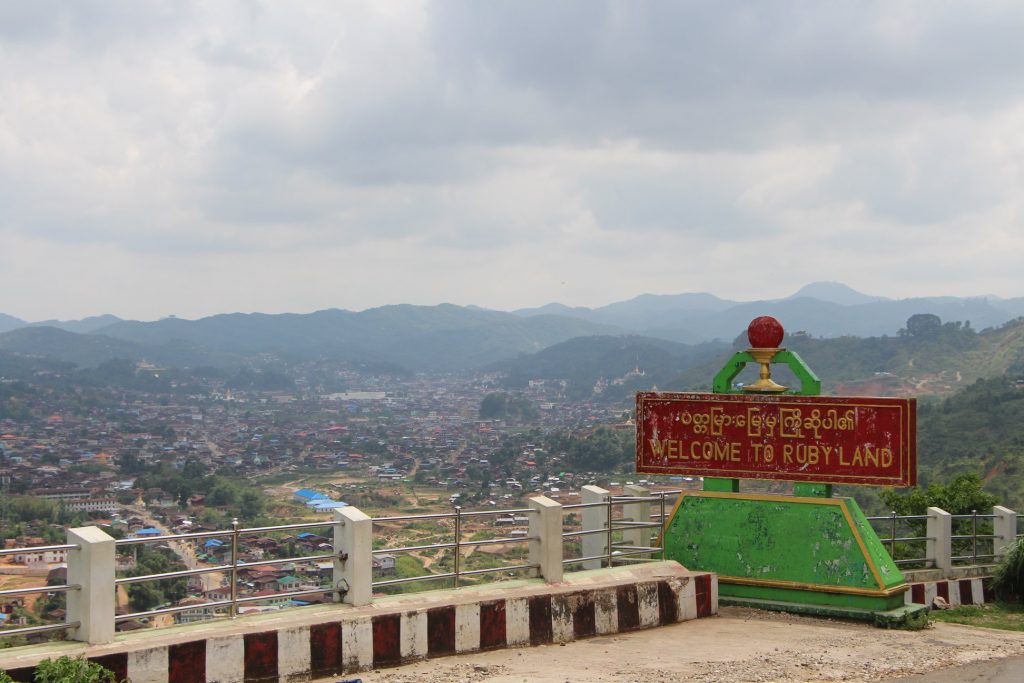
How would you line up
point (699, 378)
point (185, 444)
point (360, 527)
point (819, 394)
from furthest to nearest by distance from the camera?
point (699, 378)
point (185, 444)
point (819, 394)
point (360, 527)

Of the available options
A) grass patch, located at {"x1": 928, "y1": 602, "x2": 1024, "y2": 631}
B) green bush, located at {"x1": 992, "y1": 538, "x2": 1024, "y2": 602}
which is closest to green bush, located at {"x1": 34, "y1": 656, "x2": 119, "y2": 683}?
grass patch, located at {"x1": 928, "y1": 602, "x2": 1024, "y2": 631}

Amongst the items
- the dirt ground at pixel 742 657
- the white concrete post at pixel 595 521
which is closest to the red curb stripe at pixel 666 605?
the dirt ground at pixel 742 657

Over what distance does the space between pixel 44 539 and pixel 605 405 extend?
429ft

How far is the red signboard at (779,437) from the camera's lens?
10648 millimetres

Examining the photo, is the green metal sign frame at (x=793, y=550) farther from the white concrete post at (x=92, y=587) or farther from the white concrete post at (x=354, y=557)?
the white concrete post at (x=92, y=587)

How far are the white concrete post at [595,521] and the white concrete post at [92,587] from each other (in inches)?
201

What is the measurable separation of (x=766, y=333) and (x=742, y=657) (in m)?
4.18

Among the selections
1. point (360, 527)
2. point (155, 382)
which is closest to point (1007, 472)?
point (360, 527)

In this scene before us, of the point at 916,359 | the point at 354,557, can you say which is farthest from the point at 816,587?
the point at 916,359

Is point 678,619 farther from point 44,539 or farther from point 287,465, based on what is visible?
point 287,465

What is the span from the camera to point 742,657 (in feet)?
28.1

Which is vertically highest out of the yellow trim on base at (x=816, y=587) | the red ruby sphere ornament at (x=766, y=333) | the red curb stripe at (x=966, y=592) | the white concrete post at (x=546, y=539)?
the red ruby sphere ornament at (x=766, y=333)

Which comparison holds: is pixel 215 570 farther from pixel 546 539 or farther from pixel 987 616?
pixel 987 616

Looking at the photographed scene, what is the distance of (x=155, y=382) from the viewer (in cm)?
19912
